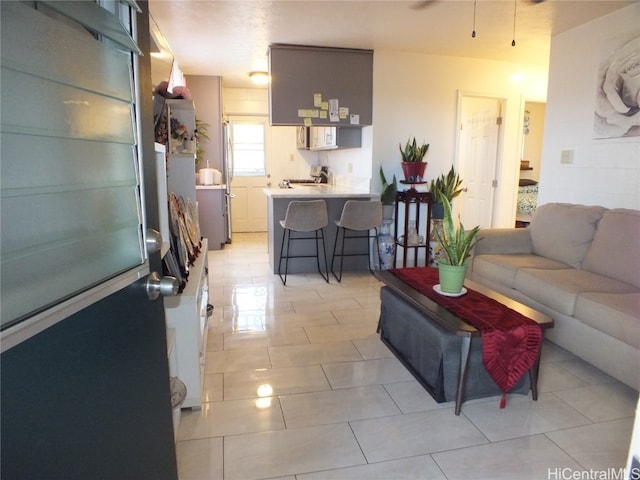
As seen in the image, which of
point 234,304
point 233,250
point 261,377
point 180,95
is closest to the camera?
point 261,377

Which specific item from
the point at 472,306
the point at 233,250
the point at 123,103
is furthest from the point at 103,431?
the point at 233,250

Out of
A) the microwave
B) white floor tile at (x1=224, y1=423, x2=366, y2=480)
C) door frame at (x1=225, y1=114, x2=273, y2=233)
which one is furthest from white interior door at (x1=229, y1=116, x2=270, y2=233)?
white floor tile at (x1=224, y1=423, x2=366, y2=480)

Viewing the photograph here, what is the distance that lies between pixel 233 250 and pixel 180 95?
314 centimetres

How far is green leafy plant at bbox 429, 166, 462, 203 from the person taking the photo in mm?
4527

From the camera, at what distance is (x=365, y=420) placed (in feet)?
6.72

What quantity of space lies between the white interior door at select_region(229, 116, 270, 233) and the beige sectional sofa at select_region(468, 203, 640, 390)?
4.61 m

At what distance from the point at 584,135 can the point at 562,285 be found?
5.68 feet

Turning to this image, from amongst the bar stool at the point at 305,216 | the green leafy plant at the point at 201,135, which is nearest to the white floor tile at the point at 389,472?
the bar stool at the point at 305,216

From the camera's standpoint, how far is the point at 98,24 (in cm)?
84

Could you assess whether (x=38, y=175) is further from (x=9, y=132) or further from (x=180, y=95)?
(x=180, y=95)

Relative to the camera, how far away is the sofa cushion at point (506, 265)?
3.21m

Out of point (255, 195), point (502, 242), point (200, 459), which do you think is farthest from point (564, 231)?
point (255, 195)

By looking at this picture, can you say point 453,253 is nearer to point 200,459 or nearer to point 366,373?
point 366,373

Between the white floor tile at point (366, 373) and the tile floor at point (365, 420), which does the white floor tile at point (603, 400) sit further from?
the white floor tile at point (366, 373)
